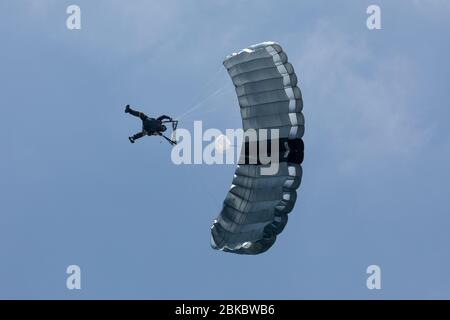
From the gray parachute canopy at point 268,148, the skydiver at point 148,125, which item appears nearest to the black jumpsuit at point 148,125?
the skydiver at point 148,125

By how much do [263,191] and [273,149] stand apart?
8.15 feet

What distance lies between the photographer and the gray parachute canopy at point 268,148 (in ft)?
247

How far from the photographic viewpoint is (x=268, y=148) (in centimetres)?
7688

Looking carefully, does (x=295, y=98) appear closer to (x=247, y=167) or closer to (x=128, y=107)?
(x=247, y=167)

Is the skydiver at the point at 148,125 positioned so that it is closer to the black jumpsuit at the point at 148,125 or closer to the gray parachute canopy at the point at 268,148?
the black jumpsuit at the point at 148,125

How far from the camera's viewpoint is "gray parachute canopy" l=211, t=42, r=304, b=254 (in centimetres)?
7531

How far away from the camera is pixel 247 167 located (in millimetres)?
76750

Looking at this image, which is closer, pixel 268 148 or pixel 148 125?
pixel 268 148

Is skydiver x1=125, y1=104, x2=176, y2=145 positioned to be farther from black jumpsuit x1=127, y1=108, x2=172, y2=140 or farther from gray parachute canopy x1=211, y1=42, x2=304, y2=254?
gray parachute canopy x1=211, y1=42, x2=304, y2=254

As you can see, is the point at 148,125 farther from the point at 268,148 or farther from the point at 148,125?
the point at 268,148

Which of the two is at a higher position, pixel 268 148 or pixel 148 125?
pixel 148 125

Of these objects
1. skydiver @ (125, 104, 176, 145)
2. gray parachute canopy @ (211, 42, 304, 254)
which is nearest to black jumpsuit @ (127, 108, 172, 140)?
skydiver @ (125, 104, 176, 145)

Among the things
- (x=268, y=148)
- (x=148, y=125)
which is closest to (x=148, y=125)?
(x=148, y=125)
